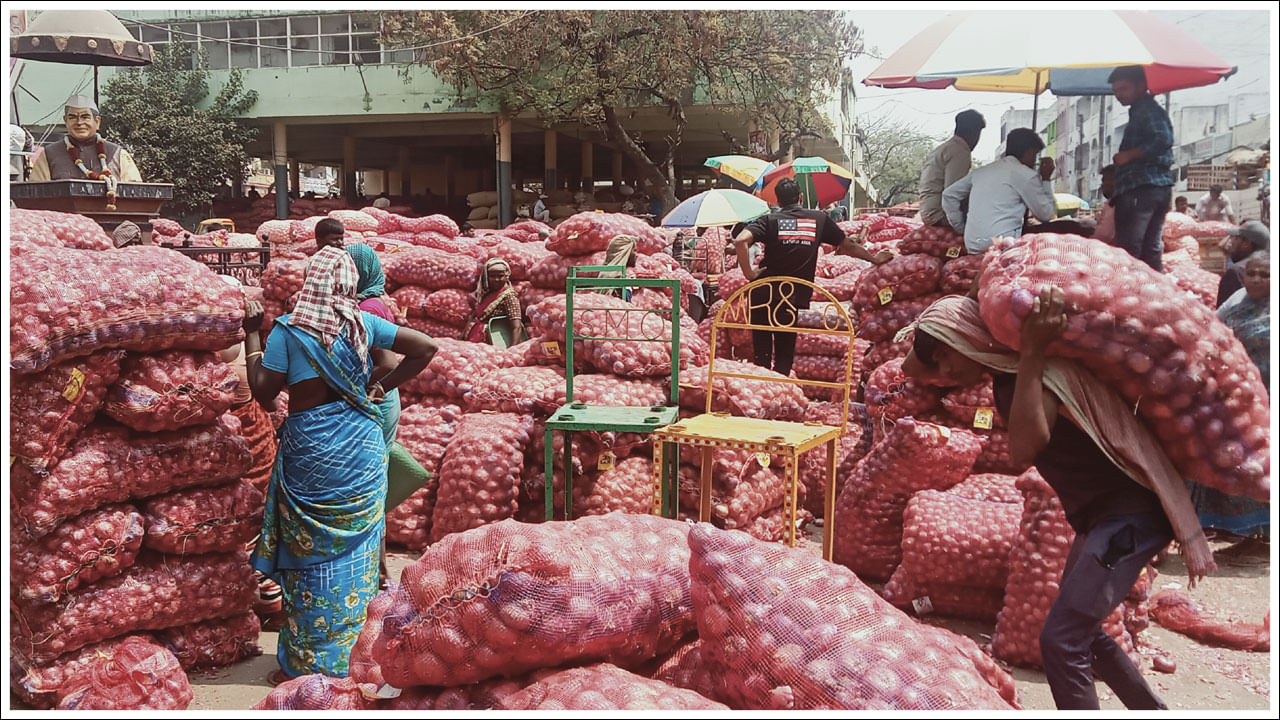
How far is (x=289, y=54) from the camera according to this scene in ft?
72.5

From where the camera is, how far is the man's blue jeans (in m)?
3.99

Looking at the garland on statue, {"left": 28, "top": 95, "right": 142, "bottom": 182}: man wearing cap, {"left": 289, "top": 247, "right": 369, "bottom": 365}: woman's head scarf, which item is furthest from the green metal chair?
{"left": 28, "top": 95, "right": 142, "bottom": 182}: man wearing cap

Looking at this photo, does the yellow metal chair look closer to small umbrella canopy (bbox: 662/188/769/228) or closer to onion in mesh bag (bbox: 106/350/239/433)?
onion in mesh bag (bbox: 106/350/239/433)

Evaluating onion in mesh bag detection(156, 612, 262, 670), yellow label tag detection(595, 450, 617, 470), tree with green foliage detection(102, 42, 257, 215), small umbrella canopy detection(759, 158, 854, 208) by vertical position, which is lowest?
onion in mesh bag detection(156, 612, 262, 670)

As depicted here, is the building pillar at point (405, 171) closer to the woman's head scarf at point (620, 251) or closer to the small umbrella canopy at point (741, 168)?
the small umbrella canopy at point (741, 168)

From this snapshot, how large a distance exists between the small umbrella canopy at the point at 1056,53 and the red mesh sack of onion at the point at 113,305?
326 centimetres

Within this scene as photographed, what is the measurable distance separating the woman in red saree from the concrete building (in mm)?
12162

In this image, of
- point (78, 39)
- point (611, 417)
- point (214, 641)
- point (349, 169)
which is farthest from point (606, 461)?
point (349, 169)

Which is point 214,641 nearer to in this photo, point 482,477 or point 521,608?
point 482,477

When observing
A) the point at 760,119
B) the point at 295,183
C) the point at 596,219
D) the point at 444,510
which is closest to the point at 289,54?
the point at 295,183

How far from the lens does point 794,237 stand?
18.4 feet

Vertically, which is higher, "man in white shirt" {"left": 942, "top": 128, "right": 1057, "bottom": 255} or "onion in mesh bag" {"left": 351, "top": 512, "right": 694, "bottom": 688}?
"man in white shirt" {"left": 942, "top": 128, "right": 1057, "bottom": 255}

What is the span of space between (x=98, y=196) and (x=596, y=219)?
282cm

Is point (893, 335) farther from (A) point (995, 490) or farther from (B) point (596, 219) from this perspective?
(B) point (596, 219)
